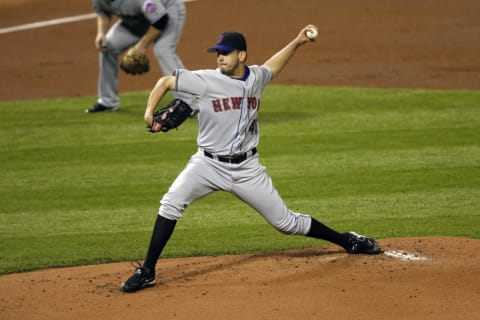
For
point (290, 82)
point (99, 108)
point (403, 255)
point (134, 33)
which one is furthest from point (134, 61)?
point (403, 255)

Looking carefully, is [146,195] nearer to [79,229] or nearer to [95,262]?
[79,229]

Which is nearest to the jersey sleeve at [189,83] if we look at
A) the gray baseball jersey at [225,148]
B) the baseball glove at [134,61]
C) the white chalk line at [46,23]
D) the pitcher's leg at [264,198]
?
the gray baseball jersey at [225,148]

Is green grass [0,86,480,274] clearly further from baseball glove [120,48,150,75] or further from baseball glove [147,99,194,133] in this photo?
baseball glove [147,99,194,133]

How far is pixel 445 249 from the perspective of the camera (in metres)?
6.79

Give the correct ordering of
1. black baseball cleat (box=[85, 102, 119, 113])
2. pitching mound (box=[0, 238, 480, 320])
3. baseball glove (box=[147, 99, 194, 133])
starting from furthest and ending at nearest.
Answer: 1. black baseball cleat (box=[85, 102, 119, 113])
2. baseball glove (box=[147, 99, 194, 133])
3. pitching mound (box=[0, 238, 480, 320])

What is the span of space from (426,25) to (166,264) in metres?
10.2

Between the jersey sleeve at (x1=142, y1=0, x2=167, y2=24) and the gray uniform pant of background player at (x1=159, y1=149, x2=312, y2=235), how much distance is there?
4942 millimetres

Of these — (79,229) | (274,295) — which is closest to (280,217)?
(274,295)

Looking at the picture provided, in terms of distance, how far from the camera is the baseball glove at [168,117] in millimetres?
5938

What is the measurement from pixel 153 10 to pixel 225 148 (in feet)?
16.7

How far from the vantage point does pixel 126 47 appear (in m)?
11.7

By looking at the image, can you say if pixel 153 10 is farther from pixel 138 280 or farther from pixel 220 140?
pixel 138 280

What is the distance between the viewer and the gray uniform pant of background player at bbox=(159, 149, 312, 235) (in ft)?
20.0

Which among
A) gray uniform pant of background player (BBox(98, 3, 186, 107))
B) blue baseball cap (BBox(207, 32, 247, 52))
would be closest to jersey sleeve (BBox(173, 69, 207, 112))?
blue baseball cap (BBox(207, 32, 247, 52))
